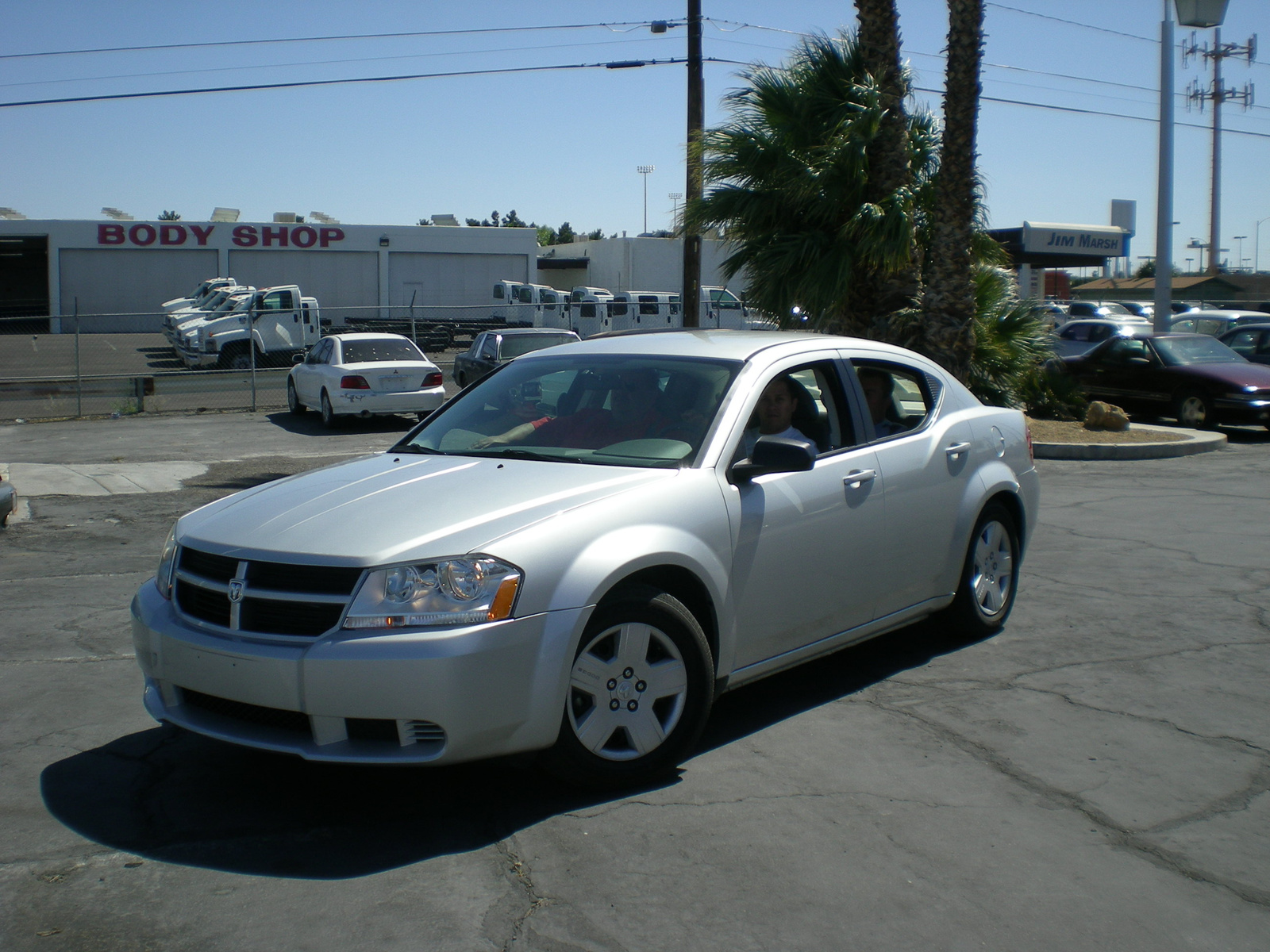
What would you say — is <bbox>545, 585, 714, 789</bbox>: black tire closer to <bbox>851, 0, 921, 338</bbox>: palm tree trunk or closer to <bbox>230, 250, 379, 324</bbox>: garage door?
<bbox>851, 0, 921, 338</bbox>: palm tree trunk

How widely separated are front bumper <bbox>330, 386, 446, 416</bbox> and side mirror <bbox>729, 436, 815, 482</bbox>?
13261 millimetres

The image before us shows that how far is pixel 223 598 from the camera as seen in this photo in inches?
152

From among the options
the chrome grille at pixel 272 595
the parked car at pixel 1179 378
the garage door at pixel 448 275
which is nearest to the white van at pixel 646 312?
the garage door at pixel 448 275

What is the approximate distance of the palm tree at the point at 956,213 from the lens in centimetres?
1439

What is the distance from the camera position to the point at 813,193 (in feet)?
49.9

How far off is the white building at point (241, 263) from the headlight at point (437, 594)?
4199 centimetres

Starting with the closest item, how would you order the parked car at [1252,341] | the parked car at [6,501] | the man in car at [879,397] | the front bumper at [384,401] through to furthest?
1. the man in car at [879,397]
2. the parked car at [6,501]
3. the front bumper at [384,401]
4. the parked car at [1252,341]

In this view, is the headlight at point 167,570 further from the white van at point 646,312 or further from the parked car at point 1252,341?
the white van at point 646,312

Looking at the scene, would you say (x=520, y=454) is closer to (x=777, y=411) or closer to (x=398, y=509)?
(x=398, y=509)

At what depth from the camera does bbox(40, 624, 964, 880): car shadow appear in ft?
11.9

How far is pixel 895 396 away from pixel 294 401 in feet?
53.2

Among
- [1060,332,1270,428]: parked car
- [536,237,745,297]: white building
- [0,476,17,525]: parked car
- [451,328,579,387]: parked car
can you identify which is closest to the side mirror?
[0,476,17,525]: parked car

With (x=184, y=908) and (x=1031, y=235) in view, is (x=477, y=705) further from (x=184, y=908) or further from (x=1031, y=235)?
(x=1031, y=235)

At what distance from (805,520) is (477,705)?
5.69 feet
